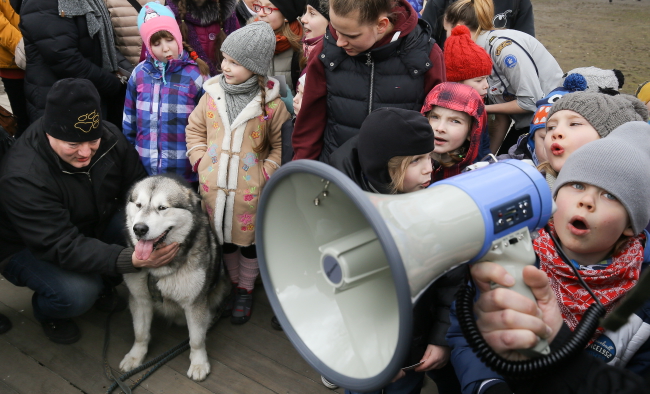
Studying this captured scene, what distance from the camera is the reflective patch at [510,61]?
129 inches

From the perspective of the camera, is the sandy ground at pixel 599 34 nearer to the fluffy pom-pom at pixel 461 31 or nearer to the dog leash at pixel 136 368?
the fluffy pom-pom at pixel 461 31

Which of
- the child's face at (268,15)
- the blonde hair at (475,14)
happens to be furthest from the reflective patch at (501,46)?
the child's face at (268,15)

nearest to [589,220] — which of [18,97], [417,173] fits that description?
[417,173]

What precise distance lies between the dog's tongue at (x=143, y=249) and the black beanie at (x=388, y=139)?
1.32 metres

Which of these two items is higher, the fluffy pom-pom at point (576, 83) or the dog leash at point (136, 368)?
the fluffy pom-pom at point (576, 83)

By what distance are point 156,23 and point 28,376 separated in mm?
2233

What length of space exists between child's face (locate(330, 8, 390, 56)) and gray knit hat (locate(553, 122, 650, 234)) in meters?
1.10

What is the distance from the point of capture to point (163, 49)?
3.08m

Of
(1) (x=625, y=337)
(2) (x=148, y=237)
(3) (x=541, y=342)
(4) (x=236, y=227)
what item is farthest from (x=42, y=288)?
(1) (x=625, y=337)

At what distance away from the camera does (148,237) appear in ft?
8.02

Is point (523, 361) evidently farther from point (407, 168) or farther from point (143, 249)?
point (143, 249)

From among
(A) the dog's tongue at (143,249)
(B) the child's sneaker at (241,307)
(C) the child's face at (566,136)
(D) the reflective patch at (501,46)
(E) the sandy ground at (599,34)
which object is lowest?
(E) the sandy ground at (599,34)

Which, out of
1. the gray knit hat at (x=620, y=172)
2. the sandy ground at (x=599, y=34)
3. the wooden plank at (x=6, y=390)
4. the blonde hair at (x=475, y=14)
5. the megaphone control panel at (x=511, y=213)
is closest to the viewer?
the megaphone control panel at (x=511, y=213)

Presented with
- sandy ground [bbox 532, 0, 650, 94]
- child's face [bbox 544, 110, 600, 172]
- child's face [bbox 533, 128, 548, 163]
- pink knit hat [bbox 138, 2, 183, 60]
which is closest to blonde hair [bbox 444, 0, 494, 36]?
child's face [bbox 533, 128, 548, 163]
